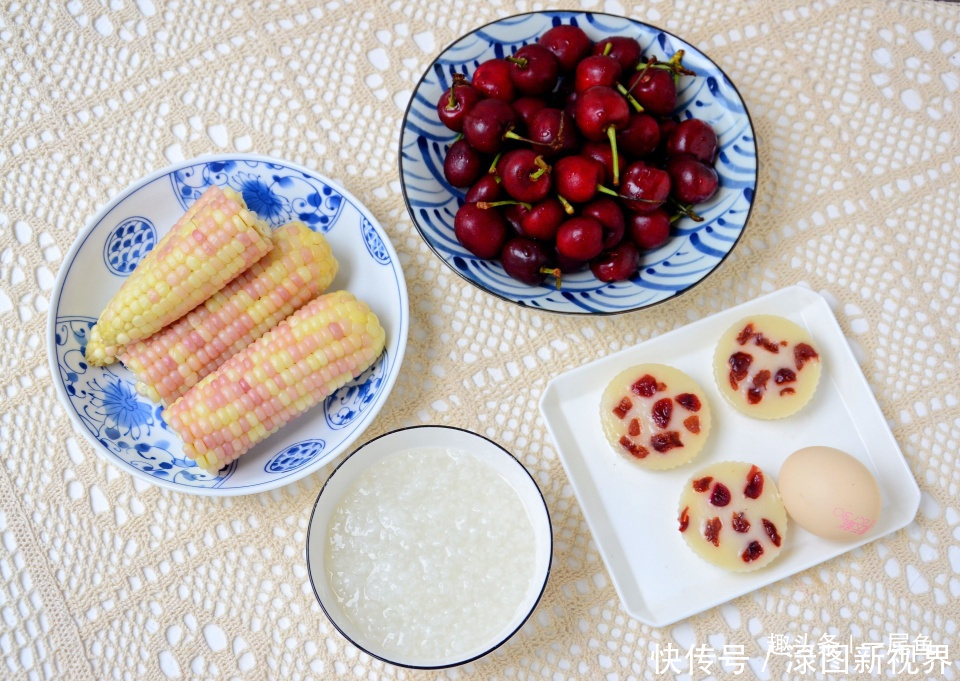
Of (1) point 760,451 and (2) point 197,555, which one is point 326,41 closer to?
(2) point 197,555

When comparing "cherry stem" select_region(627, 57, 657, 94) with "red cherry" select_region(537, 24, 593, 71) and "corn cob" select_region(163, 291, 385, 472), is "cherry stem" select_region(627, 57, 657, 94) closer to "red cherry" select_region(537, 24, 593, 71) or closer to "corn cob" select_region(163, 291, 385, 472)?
"red cherry" select_region(537, 24, 593, 71)

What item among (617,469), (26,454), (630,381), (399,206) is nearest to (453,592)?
(617,469)

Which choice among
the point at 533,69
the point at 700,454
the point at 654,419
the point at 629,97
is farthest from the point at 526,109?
the point at 700,454

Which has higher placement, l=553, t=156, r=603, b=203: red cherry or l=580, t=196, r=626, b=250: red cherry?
l=553, t=156, r=603, b=203: red cherry

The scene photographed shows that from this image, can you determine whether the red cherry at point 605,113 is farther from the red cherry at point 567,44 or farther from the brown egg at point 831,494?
the brown egg at point 831,494

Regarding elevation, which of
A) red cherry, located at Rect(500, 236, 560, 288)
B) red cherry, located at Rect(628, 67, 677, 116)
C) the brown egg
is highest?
red cherry, located at Rect(628, 67, 677, 116)

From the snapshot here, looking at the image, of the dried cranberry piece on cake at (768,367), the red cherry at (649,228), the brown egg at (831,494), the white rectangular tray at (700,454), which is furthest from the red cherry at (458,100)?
the brown egg at (831,494)

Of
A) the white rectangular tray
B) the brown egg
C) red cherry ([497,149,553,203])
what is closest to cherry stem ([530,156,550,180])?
red cherry ([497,149,553,203])
